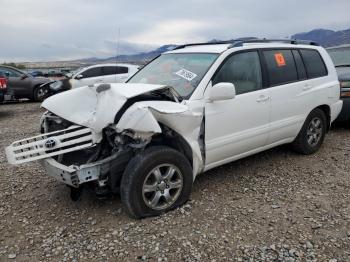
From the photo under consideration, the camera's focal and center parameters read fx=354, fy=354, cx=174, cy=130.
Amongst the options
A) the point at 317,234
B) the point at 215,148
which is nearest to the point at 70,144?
the point at 215,148

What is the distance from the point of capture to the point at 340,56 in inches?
313

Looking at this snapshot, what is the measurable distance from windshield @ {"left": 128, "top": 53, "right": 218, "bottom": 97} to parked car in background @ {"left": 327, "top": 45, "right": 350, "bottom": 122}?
3655mm

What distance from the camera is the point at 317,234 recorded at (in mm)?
3240

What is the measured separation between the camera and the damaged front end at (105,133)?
3229mm

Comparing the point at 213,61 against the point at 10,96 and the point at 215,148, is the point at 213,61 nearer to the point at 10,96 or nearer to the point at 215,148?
the point at 215,148

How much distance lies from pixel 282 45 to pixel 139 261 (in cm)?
346

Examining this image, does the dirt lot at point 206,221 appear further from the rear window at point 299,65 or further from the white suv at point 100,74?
the white suv at point 100,74

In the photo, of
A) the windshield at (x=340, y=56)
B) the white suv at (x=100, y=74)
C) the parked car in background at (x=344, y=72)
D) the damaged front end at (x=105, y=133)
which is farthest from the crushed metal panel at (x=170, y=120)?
the white suv at (x=100, y=74)

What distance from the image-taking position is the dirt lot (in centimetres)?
302

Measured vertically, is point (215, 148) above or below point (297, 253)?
above

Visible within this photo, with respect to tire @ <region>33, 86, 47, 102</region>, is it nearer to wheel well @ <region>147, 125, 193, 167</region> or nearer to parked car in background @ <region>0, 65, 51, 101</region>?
parked car in background @ <region>0, 65, 51, 101</region>

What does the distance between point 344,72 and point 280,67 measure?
2.97 m

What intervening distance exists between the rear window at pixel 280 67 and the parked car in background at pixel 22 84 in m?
10.7

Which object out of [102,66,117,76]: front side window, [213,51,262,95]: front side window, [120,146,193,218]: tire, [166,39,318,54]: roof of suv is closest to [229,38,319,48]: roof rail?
[166,39,318,54]: roof of suv
